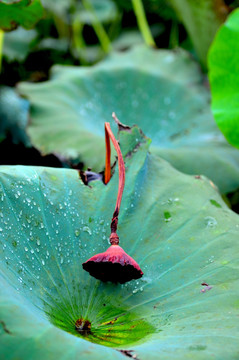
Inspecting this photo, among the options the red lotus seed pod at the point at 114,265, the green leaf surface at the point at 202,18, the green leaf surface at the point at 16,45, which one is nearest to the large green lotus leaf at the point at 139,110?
the green leaf surface at the point at 202,18

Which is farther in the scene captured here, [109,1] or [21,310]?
[109,1]

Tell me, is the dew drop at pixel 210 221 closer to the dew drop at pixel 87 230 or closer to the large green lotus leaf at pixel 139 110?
the dew drop at pixel 87 230

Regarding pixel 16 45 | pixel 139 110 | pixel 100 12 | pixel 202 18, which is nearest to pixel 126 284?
pixel 139 110

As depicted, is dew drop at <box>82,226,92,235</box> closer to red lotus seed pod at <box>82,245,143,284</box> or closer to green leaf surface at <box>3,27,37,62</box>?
red lotus seed pod at <box>82,245,143,284</box>

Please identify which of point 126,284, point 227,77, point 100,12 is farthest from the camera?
point 100,12

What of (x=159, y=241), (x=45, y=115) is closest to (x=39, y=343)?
(x=159, y=241)

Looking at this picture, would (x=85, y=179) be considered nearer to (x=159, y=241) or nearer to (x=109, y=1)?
(x=159, y=241)

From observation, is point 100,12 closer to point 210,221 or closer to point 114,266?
point 210,221
